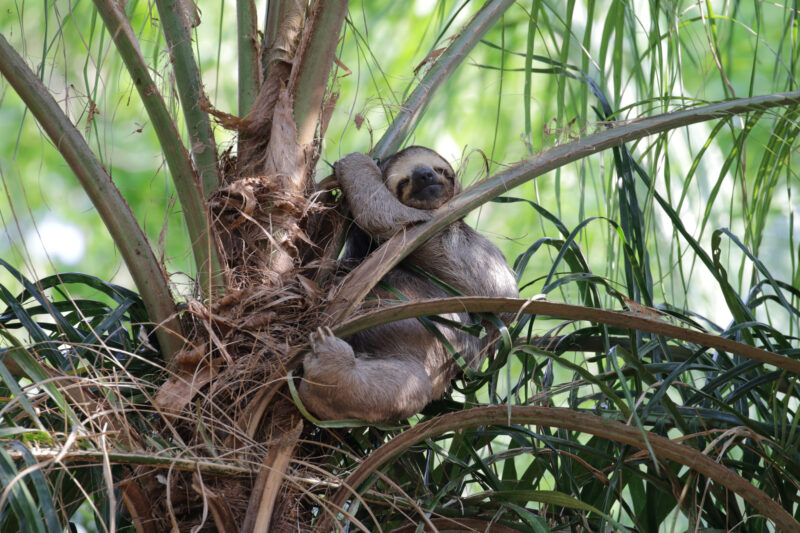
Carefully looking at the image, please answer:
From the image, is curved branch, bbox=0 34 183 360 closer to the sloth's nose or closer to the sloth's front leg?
the sloth's front leg

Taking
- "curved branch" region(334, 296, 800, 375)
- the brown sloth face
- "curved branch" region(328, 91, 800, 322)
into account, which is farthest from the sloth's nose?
"curved branch" region(334, 296, 800, 375)

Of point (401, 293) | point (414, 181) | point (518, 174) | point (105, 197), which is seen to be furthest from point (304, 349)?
point (414, 181)

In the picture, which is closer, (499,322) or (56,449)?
(56,449)

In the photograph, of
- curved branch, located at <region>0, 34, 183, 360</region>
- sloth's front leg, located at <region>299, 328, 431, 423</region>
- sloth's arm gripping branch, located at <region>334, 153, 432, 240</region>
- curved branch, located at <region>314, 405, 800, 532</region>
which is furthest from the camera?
sloth's arm gripping branch, located at <region>334, 153, 432, 240</region>

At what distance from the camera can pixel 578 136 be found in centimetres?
217

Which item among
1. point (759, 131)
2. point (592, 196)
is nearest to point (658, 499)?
point (759, 131)

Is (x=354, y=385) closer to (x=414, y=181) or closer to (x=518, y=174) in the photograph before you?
(x=518, y=174)

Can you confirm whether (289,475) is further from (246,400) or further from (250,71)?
(250,71)

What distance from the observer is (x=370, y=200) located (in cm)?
265

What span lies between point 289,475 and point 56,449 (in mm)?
569

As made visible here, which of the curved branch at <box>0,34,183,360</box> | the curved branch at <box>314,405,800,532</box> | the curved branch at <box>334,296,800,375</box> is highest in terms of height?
the curved branch at <box>0,34,183,360</box>

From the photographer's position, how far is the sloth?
2104 mm

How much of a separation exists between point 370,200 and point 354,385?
747 mm

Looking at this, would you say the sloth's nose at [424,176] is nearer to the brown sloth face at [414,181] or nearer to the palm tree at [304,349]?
the brown sloth face at [414,181]
